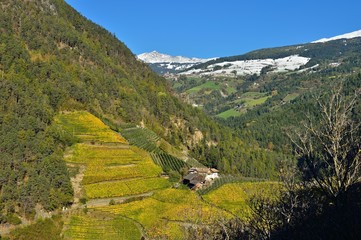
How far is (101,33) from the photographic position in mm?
195875

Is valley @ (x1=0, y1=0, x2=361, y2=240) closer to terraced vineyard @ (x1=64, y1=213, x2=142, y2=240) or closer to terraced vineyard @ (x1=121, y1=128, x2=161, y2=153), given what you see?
terraced vineyard @ (x1=64, y1=213, x2=142, y2=240)

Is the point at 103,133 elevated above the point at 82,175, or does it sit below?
above

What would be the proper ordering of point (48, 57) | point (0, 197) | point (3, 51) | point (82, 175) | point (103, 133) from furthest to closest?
1. point (48, 57)
2. point (3, 51)
3. point (103, 133)
4. point (82, 175)
5. point (0, 197)

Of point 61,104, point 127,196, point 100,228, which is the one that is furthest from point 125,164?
→ point 61,104

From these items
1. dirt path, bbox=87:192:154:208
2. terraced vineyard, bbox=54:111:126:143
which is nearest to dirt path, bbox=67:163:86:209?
dirt path, bbox=87:192:154:208

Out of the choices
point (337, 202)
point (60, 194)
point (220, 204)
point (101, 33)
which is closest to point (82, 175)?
point (60, 194)

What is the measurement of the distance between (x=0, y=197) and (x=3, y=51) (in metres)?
59.7

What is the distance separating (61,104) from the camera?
112m

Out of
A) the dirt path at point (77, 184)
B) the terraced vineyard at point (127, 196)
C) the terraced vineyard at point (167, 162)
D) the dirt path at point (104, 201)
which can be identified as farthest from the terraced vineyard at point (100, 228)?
the terraced vineyard at point (167, 162)

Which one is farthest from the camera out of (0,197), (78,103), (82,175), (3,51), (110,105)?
(110,105)

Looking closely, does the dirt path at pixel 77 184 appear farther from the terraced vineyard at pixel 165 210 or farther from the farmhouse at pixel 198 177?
the farmhouse at pixel 198 177

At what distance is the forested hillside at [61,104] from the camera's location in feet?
233

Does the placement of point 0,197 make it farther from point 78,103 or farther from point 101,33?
point 101,33

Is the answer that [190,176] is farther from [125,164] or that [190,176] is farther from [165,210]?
[165,210]
